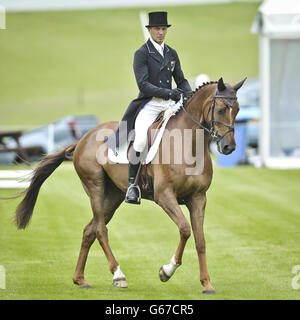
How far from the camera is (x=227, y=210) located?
1460 centimetres

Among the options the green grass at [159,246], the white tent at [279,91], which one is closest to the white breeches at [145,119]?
the green grass at [159,246]

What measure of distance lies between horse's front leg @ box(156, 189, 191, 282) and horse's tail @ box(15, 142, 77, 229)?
6.22 ft

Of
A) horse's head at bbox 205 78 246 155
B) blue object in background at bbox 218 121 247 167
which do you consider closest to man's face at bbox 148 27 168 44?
horse's head at bbox 205 78 246 155

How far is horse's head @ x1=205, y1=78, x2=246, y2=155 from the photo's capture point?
303 inches

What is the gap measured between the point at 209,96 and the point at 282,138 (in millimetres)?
12640

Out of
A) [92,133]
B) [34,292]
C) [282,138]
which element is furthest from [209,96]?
[282,138]

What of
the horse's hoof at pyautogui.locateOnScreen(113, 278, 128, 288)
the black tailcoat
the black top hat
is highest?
the black top hat

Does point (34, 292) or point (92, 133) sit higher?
point (92, 133)

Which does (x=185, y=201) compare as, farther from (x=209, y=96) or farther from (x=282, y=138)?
(x=282, y=138)

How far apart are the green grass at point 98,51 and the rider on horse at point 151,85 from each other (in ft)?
120

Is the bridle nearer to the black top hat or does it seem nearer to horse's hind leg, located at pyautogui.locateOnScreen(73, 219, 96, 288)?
the black top hat

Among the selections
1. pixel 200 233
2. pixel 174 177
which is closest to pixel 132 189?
pixel 174 177

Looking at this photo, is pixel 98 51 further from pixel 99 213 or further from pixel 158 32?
pixel 158 32
